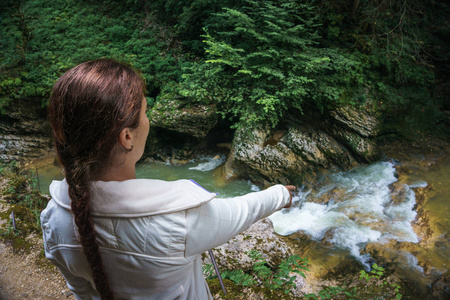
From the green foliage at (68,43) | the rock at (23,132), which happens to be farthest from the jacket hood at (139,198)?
the rock at (23,132)

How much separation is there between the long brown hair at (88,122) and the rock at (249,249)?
267 centimetres

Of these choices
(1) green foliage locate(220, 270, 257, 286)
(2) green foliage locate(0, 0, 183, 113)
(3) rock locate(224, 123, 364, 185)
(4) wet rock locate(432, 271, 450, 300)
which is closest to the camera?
(1) green foliage locate(220, 270, 257, 286)

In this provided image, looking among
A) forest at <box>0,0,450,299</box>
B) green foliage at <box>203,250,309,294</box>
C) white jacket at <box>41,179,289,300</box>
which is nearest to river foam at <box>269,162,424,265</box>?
forest at <box>0,0,450,299</box>

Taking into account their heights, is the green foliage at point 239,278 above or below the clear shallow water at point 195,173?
above

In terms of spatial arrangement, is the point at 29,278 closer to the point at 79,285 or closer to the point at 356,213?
the point at 79,285

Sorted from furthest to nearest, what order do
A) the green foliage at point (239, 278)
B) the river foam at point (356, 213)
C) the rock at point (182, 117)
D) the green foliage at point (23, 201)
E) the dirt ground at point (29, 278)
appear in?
the rock at point (182, 117), the river foam at point (356, 213), the green foliage at point (23, 201), the dirt ground at point (29, 278), the green foliage at point (239, 278)

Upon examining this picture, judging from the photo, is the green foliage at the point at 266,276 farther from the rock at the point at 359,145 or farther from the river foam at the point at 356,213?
the rock at the point at 359,145

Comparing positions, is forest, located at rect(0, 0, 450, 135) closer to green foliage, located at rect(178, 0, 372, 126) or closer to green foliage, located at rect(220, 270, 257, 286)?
green foliage, located at rect(178, 0, 372, 126)

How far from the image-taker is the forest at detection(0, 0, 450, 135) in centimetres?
675

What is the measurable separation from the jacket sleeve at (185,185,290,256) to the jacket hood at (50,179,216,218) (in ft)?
0.15

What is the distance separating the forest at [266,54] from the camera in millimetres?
6754

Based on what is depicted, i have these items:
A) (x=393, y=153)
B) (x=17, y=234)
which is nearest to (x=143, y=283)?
(x=17, y=234)

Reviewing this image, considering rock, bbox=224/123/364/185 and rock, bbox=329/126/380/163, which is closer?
rock, bbox=224/123/364/185

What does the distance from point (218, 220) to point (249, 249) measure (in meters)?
2.89
